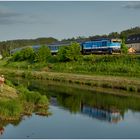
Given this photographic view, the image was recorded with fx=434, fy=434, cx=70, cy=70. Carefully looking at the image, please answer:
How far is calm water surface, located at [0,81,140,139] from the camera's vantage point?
2892 centimetres

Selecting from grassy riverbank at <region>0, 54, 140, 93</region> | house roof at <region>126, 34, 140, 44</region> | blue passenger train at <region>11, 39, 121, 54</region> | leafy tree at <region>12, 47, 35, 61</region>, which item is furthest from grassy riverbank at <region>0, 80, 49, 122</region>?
house roof at <region>126, 34, 140, 44</region>

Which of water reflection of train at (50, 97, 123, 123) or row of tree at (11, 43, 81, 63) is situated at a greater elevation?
row of tree at (11, 43, 81, 63)

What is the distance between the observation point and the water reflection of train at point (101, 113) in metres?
36.5

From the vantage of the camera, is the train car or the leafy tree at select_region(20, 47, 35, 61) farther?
the leafy tree at select_region(20, 47, 35, 61)

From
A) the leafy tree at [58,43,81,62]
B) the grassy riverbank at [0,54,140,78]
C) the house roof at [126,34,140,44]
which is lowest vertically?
the grassy riverbank at [0,54,140,78]

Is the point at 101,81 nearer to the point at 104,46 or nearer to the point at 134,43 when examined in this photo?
the point at 104,46

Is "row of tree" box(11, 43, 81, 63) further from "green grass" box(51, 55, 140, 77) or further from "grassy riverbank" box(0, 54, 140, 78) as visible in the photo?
"green grass" box(51, 55, 140, 77)

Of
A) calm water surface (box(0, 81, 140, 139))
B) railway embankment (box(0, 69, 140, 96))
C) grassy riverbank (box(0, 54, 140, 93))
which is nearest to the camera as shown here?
calm water surface (box(0, 81, 140, 139))

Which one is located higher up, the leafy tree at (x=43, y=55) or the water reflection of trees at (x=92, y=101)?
the leafy tree at (x=43, y=55)

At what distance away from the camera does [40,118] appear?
3391 centimetres

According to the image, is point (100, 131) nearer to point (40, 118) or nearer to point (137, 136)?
point (137, 136)

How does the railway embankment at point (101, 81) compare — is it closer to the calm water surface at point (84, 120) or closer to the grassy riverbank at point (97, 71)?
the grassy riverbank at point (97, 71)

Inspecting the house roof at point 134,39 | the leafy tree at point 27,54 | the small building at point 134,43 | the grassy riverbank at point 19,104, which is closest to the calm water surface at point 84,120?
the grassy riverbank at point 19,104

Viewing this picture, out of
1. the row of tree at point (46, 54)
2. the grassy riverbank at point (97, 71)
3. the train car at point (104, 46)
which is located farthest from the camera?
the row of tree at point (46, 54)
